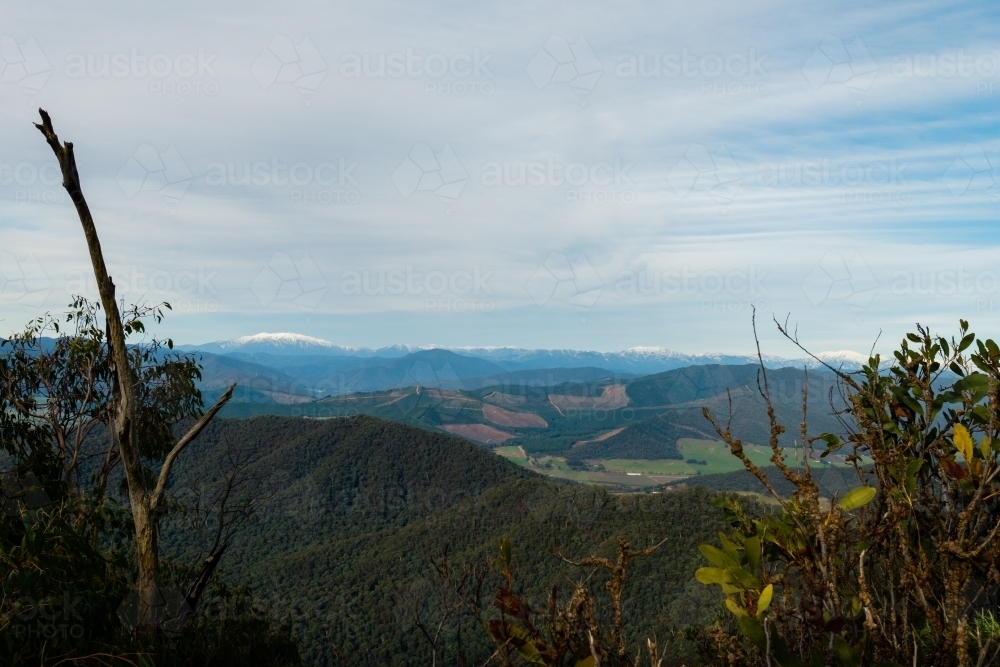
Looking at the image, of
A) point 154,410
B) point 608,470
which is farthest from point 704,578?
point 608,470

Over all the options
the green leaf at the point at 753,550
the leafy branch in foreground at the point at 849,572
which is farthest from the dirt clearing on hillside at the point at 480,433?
the green leaf at the point at 753,550

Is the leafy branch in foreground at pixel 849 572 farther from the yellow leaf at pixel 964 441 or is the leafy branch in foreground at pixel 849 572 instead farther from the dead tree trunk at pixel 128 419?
the dead tree trunk at pixel 128 419

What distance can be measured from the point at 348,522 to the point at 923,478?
64.5m

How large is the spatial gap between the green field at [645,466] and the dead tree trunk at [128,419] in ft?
365

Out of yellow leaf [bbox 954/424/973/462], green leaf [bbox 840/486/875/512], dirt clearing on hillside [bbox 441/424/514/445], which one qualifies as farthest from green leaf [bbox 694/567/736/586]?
dirt clearing on hillside [bbox 441/424/514/445]

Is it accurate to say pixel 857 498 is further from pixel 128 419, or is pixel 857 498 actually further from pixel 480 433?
pixel 480 433

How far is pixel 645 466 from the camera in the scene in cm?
13975

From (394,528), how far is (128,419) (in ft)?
189

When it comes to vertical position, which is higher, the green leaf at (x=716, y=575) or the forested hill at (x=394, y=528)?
the green leaf at (x=716, y=575)

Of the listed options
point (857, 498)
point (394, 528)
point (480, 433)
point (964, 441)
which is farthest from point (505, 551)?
point (480, 433)

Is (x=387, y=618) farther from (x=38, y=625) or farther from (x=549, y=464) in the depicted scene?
(x=549, y=464)

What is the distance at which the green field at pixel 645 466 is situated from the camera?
402 ft

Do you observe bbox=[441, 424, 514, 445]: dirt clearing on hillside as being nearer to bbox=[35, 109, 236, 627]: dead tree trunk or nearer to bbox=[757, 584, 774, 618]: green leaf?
bbox=[35, 109, 236, 627]: dead tree trunk

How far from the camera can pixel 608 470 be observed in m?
135
